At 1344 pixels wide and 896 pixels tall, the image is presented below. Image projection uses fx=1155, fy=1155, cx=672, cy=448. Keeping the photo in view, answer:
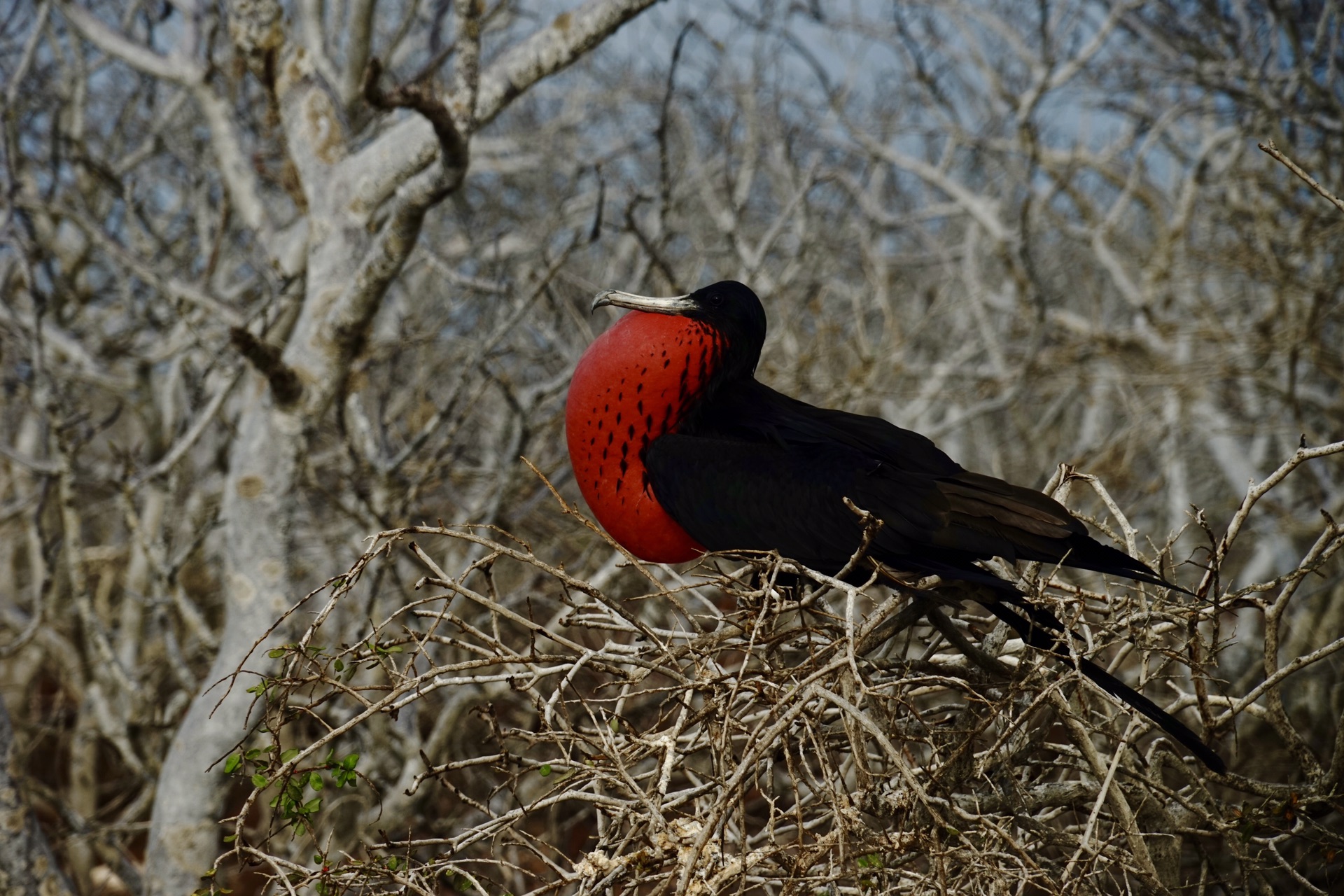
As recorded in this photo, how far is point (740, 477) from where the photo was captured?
2.18 metres

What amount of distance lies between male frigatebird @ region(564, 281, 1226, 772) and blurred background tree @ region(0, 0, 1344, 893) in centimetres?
30

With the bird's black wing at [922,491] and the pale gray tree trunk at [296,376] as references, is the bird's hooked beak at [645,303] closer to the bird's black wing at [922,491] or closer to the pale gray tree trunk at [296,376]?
the bird's black wing at [922,491]

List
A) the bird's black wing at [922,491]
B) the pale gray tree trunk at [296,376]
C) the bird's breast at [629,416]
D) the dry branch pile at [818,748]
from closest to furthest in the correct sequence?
the dry branch pile at [818,748] → the bird's black wing at [922,491] → the bird's breast at [629,416] → the pale gray tree trunk at [296,376]

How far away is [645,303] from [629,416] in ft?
0.78

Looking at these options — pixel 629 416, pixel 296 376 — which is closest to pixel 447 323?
pixel 296 376

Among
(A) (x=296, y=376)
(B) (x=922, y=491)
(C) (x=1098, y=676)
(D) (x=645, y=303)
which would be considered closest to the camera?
(C) (x=1098, y=676)

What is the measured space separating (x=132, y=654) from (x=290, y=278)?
2722 millimetres

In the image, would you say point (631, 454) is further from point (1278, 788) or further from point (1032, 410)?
point (1032, 410)

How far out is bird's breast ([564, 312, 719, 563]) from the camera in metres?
2.19

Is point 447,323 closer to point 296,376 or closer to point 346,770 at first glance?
point 296,376

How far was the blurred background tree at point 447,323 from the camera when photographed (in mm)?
3543

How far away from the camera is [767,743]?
139 centimetres

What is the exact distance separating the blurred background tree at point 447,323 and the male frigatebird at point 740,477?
1.00 feet

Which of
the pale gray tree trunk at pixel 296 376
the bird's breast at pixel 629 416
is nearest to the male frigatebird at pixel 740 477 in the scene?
the bird's breast at pixel 629 416
